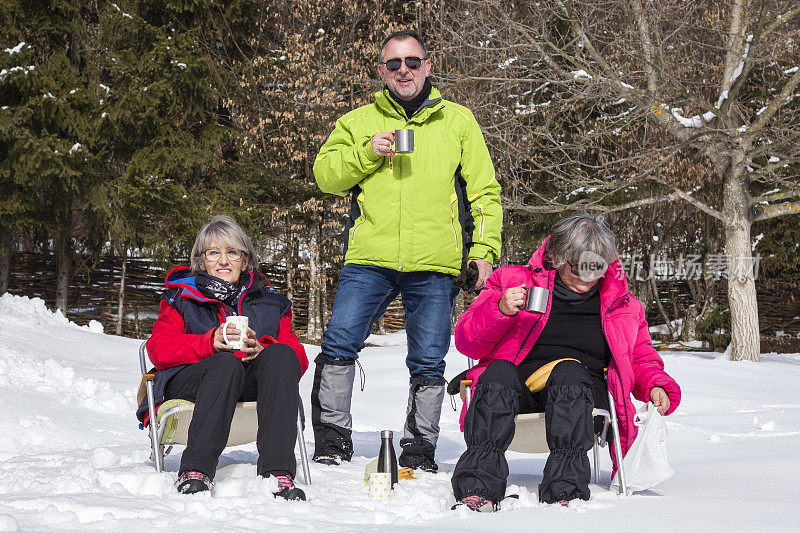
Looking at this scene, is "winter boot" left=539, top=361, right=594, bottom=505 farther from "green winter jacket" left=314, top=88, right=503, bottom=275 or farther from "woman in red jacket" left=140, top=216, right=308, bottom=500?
"green winter jacket" left=314, top=88, right=503, bottom=275

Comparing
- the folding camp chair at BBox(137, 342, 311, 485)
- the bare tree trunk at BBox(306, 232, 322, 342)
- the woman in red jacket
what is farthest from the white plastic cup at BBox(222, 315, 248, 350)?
the bare tree trunk at BBox(306, 232, 322, 342)

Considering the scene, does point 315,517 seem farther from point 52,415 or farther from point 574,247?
point 52,415

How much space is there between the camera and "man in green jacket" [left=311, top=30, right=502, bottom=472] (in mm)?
3934

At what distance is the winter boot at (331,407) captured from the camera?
4008 millimetres

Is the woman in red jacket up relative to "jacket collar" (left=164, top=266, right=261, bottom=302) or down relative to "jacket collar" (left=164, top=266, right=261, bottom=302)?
down

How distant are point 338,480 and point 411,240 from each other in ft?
3.75

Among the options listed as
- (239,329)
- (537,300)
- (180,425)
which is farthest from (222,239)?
(537,300)

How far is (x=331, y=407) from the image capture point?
403 centimetres

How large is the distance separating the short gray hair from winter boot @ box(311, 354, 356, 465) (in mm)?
658

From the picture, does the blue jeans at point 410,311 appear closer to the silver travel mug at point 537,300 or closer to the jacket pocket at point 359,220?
the jacket pocket at point 359,220

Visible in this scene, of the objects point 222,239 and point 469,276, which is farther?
point 469,276

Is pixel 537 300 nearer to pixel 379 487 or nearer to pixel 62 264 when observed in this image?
pixel 379 487

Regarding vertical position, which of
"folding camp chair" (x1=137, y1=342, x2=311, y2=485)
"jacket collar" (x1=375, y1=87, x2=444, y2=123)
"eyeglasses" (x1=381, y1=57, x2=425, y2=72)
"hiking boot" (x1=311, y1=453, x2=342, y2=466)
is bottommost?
"hiking boot" (x1=311, y1=453, x2=342, y2=466)

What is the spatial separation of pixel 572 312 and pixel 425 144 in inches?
45.1
